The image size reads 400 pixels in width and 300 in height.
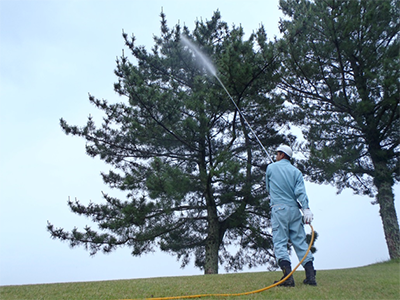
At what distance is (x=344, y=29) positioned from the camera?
10.6 meters

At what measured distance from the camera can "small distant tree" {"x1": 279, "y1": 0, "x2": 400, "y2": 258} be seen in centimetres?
1059

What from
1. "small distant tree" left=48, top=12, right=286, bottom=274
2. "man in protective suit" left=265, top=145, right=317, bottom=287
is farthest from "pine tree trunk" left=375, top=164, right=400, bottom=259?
"man in protective suit" left=265, top=145, right=317, bottom=287

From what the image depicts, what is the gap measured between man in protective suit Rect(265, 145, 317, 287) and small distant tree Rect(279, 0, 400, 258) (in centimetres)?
603

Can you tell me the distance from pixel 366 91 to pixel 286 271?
28.1 feet

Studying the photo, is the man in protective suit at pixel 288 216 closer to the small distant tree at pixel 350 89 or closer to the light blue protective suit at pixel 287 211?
the light blue protective suit at pixel 287 211

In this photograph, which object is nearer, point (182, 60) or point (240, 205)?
point (240, 205)

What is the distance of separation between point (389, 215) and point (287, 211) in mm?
7858

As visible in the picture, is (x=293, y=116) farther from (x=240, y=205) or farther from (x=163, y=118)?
(x=163, y=118)


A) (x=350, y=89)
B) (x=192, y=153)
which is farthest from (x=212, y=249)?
(x=350, y=89)

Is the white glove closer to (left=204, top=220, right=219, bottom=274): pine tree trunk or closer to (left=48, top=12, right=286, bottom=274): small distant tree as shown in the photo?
(left=48, top=12, right=286, bottom=274): small distant tree

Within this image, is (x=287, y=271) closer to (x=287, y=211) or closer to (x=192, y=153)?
(x=287, y=211)

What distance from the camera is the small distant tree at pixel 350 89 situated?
10586 millimetres

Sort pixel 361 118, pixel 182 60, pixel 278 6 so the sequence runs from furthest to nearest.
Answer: pixel 278 6, pixel 182 60, pixel 361 118

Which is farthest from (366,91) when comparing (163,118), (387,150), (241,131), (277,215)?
(277,215)
